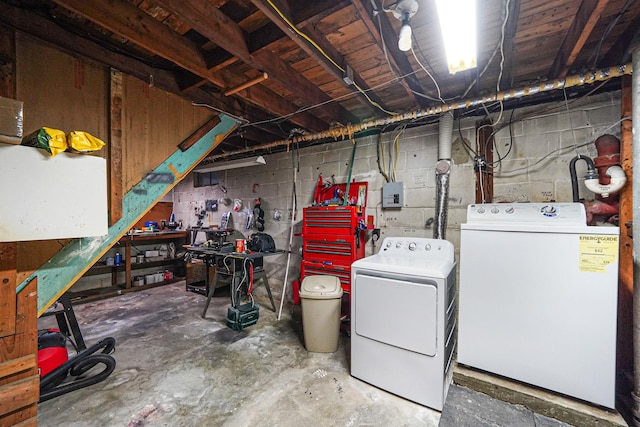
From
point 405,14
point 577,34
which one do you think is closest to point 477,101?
point 577,34

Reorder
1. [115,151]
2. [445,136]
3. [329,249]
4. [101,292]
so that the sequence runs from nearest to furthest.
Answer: [115,151]
[445,136]
[329,249]
[101,292]

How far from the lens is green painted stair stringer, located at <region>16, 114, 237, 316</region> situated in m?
1.68

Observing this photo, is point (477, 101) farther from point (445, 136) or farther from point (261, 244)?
point (261, 244)

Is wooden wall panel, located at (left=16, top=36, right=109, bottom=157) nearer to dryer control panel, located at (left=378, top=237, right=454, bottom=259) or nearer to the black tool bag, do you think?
the black tool bag

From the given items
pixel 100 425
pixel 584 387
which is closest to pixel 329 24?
pixel 584 387

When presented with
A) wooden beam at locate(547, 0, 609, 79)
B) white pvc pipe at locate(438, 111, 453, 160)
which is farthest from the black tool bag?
wooden beam at locate(547, 0, 609, 79)

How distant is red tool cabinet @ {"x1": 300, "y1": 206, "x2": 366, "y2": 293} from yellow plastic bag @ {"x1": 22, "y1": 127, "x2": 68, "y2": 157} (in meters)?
2.10

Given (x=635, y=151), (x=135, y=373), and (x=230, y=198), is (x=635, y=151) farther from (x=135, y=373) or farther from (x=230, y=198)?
(x=230, y=198)

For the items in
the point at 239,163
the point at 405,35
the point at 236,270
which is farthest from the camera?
the point at 239,163

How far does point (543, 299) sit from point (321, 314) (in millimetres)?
1658

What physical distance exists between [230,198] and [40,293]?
125 inches

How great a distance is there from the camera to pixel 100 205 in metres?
1.62

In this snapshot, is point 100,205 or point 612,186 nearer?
point 100,205

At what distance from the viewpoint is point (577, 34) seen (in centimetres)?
156
